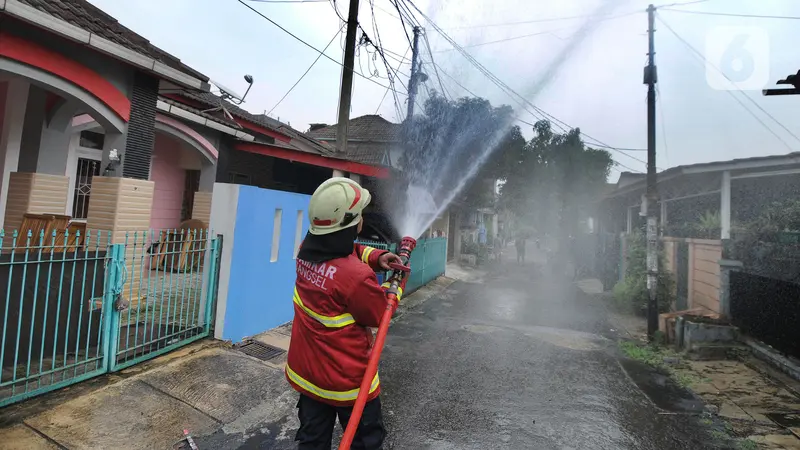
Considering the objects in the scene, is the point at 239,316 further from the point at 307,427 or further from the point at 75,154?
the point at 75,154

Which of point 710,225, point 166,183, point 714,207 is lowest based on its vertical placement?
point 710,225

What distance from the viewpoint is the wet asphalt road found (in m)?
3.50

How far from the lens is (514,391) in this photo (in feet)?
14.7

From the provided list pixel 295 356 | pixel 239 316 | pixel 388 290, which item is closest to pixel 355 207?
pixel 388 290

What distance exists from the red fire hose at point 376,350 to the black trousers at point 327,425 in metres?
0.09

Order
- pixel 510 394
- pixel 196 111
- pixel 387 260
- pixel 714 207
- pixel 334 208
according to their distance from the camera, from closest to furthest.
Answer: pixel 334 208
pixel 387 260
pixel 510 394
pixel 196 111
pixel 714 207

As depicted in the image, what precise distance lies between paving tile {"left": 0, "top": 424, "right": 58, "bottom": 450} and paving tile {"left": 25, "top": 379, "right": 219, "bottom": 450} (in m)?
0.06

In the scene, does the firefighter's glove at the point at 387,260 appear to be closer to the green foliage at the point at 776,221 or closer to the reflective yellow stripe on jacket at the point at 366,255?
the reflective yellow stripe on jacket at the point at 366,255

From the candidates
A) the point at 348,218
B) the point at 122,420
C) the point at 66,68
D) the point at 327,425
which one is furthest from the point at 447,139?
the point at 327,425

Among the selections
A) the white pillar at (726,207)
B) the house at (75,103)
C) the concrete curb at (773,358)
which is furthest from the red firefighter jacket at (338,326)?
the white pillar at (726,207)

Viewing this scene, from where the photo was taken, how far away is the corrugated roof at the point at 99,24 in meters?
4.16

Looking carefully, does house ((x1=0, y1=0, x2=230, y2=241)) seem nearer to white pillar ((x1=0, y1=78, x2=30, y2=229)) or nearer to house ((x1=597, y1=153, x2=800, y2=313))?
white pillar ((x1=0, y1=78, x2=30, y2=229))

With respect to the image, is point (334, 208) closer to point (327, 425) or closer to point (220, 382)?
point (327, 425)

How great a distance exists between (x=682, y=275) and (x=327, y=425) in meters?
9.34
